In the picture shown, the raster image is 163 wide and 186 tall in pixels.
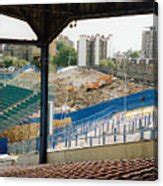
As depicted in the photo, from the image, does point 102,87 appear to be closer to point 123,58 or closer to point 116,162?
point 123,58

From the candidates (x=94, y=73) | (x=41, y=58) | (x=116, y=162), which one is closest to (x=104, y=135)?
(x=116, y=162)

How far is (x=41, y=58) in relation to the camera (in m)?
2.18

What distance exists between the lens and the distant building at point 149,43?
2049 millimetres

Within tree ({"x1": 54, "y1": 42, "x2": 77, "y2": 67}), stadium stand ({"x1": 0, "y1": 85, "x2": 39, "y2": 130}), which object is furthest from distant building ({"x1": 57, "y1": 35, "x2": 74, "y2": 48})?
stadium stand ({"x1": 0, "y1": 85, "x2": 39, "y2": 130})

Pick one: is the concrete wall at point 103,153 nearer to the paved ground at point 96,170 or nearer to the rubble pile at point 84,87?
the paved ground at point 96,170

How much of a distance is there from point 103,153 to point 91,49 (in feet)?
1.36

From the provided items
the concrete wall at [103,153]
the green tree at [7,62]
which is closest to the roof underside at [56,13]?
the green tree at [7,62]

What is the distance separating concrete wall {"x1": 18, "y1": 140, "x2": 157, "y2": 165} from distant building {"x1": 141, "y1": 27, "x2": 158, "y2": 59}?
334mm

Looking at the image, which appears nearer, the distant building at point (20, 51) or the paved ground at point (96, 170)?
the paved ground at point (96, 170)

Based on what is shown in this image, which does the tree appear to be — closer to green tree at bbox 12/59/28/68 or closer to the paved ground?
green tree at bbox 12/59/28/68

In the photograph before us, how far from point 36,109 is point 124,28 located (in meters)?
0.48

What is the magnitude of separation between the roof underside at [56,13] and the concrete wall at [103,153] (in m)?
0.46

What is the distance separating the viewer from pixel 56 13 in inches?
84.8

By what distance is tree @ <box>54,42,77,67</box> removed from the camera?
2145 mm
